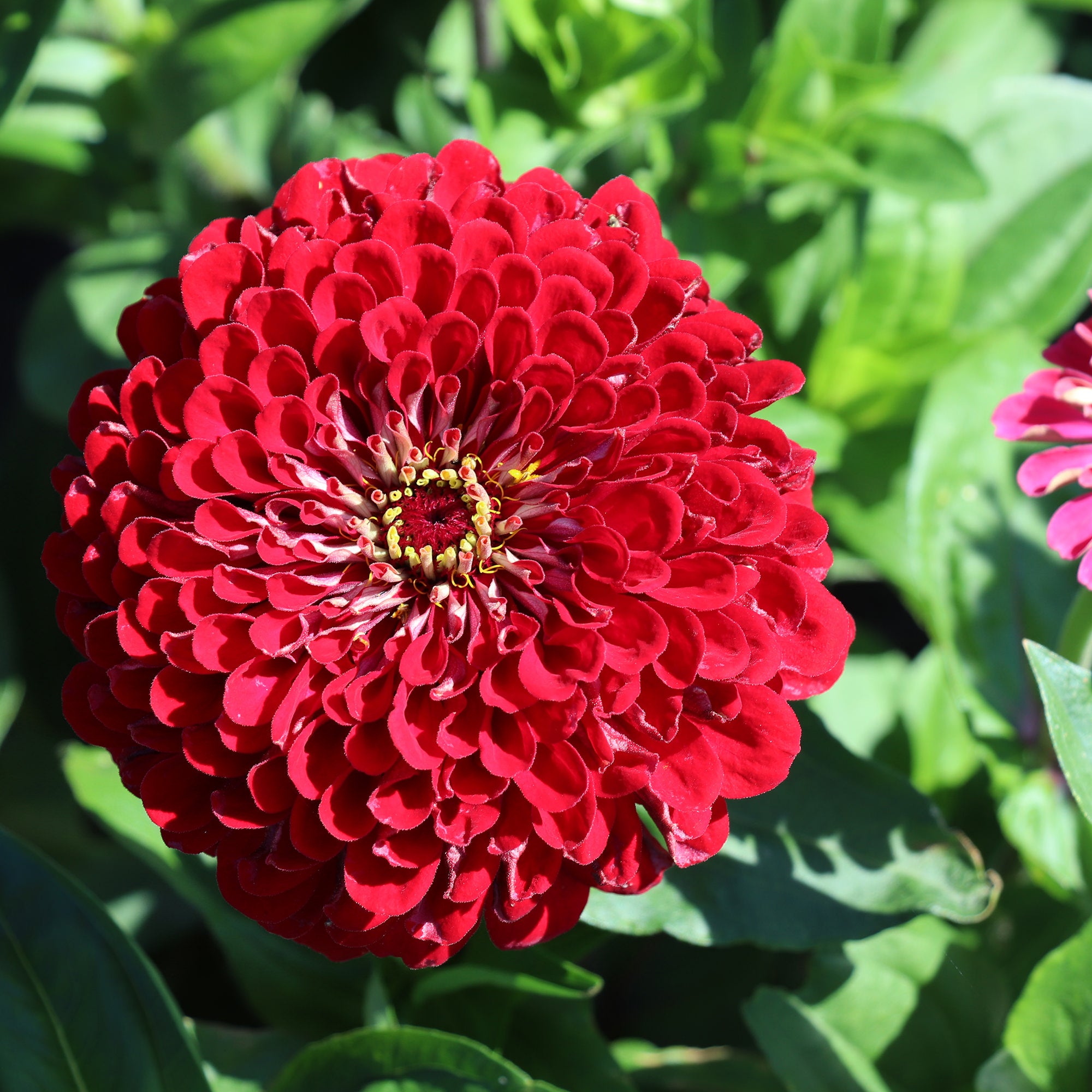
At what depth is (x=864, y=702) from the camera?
1487 millimetres

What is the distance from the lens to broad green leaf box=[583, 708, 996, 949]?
98 centimetres

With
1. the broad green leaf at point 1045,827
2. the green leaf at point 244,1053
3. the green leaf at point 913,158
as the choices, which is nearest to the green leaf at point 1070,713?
the broad green leaf at point 1045,827

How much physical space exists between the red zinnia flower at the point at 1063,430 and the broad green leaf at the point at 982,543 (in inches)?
12.1

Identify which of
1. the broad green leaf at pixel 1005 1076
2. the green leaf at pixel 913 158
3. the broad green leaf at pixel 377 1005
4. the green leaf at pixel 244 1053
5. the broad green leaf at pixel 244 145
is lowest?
the green leaf at pixel 244 1053

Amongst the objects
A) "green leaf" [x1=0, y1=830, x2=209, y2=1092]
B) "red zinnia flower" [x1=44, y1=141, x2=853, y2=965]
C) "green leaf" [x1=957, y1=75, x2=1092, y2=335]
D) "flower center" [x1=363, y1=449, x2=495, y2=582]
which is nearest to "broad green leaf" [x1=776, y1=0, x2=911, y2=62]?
"green leaf" [x1=957, y1=75, x2=1092, y2=335]

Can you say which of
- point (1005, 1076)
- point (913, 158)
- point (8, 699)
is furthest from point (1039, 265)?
point (8, 699)

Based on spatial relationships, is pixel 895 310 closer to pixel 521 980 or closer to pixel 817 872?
pixel 817 872

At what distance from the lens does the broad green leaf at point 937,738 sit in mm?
1428

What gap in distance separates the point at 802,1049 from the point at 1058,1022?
0.24 metres

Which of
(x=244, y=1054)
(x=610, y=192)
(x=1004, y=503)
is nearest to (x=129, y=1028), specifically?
(x=244, y=1054)

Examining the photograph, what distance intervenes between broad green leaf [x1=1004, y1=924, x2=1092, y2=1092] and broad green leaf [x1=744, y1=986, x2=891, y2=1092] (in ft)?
0.48

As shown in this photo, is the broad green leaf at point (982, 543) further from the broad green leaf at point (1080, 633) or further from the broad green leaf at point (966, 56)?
the broad green leaf at point (966, 56)

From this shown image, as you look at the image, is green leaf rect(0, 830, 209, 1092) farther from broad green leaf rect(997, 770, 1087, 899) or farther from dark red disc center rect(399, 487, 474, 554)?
broad green leaf rect(997, 770, 1087, 899)

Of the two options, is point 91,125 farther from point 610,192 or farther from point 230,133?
point 610,192
